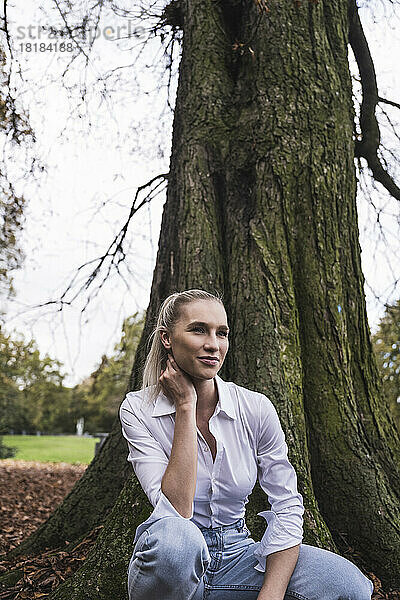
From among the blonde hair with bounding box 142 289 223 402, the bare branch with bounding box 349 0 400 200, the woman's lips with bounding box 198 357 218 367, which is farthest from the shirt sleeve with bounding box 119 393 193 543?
the bare branch with bounding box 349 0 400 200

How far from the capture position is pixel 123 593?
10.0 ft

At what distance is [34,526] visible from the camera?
21.1 ft

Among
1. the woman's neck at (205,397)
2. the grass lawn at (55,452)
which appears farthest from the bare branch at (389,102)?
the grass lawn at (55,452)

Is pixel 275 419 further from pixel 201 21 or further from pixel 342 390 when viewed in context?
pixel 201 21

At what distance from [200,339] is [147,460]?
1.85ft

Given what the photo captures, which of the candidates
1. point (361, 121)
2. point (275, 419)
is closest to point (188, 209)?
point (275, 419)

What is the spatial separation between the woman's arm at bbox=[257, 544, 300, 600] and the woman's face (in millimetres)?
775

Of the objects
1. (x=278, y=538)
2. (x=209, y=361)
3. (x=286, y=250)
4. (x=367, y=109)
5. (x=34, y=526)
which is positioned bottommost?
(x=34, y=526)

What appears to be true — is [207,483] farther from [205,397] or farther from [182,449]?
[205,397]

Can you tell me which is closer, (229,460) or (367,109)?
(229,460)

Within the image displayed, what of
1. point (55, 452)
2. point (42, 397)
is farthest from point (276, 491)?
point (42, 397)

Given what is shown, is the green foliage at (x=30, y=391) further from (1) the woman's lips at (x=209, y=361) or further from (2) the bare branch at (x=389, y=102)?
(1) the woman's lips at (x=209, y=361)

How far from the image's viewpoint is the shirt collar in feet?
8.68

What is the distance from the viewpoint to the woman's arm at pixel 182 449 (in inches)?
92.1
